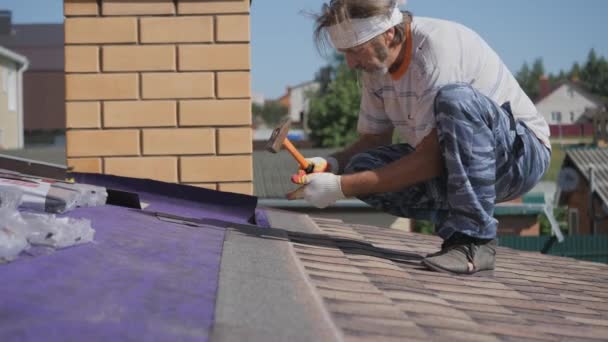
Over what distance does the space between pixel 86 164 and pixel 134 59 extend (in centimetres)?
52

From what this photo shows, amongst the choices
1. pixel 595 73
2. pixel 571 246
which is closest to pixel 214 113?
pixel 571 246

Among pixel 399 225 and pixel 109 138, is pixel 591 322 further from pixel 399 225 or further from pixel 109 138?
pixel 399 225

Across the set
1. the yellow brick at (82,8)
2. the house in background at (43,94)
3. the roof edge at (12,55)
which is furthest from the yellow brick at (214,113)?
the house in background at (43,94)

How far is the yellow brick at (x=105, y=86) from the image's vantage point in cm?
350

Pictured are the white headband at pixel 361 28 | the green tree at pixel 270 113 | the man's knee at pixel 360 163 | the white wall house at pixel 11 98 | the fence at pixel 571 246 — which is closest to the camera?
the white headband at pixel 361 28

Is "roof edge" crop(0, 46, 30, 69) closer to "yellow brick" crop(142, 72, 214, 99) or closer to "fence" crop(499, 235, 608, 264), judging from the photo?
"fence" crop(499, 235, 608, 264)

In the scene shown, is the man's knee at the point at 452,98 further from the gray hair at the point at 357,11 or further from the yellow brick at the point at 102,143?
the yellow brick at the point at 102,143

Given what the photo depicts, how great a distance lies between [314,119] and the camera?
3994cm

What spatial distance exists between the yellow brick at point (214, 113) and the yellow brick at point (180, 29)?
0.94 feet

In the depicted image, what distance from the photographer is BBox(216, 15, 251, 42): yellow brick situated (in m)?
3.50

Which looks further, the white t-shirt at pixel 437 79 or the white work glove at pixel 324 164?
the white work glove at pixel 324 164

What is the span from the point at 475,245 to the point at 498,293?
0.29 metres

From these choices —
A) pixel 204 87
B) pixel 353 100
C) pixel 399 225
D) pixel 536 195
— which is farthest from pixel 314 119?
pixel 204 87

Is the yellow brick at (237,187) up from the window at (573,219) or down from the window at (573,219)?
up
